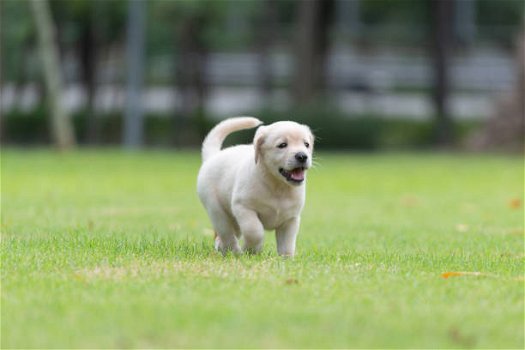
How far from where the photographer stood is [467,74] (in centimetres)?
5138

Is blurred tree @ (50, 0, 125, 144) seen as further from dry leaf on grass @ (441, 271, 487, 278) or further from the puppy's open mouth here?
dry leaf on grass @ (441, 271, 487, 278)

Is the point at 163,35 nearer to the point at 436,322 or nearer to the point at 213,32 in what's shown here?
the point at 213,32

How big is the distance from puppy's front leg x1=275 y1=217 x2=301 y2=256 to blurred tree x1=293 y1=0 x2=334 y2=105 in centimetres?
2613

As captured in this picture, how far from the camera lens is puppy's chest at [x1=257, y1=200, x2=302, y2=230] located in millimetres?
7652

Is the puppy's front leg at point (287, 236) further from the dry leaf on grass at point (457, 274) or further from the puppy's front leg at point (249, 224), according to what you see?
the dry leaf on grass at point (457, 274)

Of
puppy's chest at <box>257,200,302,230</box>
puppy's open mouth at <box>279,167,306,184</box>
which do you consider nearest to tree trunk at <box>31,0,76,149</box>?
puppy's chest at <box>257,200,302,230</box>

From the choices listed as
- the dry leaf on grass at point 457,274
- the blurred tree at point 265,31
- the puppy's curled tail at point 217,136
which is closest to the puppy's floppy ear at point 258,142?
the puppy's curled tail at point 217,136

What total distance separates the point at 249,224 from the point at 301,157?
57 centimetres

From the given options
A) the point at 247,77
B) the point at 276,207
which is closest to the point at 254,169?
the point at 276,207

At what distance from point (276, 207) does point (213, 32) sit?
108 feet

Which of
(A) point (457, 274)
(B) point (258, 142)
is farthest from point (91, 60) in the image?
(A) point (457, 274)

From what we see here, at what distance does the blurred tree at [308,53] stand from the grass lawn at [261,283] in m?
20.1

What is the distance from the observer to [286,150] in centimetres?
749

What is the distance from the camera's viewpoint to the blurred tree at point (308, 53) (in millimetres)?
33875
